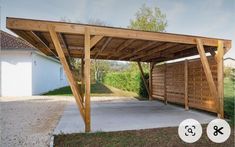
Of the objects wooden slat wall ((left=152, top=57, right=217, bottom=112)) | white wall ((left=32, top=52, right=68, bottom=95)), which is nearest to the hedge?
wooden slat wall ((left=152, top=57, right=217, bottom=112))

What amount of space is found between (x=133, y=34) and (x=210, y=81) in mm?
2774

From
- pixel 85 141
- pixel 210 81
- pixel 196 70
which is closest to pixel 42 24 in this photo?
pixel 85 141

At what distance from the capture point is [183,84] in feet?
28.3

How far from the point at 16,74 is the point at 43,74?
2.58 meters

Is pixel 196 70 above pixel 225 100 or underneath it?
above

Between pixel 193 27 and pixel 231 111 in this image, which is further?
pixel 193 27

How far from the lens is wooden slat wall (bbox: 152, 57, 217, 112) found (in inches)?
276

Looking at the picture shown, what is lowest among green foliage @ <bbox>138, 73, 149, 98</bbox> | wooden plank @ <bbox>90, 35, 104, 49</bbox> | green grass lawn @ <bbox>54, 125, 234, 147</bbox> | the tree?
green grass lawn @ <bbox>54, 125, 234, 147</bbox>

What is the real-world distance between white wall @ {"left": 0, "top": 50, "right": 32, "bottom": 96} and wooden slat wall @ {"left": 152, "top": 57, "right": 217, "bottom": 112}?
26.4ft

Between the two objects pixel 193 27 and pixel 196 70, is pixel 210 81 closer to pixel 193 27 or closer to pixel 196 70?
pixel 196 70

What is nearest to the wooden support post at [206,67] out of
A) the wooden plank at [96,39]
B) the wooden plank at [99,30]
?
the wooden plank at [99,30]

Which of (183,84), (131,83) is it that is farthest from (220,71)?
(131,83)

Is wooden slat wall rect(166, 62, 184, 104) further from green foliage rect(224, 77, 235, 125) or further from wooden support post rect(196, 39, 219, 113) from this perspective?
wooden support post rect(196, 39, 219, 113)

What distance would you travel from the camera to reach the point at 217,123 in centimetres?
566
